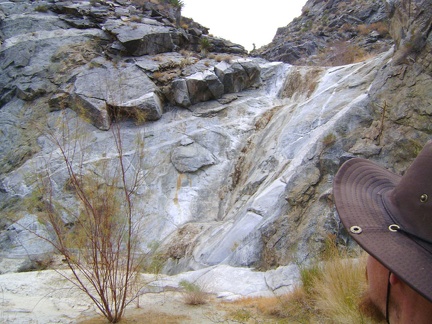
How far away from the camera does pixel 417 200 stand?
103cm

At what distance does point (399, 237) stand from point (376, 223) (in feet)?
0.35

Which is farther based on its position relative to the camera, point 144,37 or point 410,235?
point 144,37

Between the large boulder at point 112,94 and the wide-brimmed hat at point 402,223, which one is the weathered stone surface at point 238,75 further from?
the wide-brimmed hat at point 402,223

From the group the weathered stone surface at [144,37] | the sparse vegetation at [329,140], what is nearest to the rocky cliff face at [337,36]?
the weathered stone surface at [144,37]

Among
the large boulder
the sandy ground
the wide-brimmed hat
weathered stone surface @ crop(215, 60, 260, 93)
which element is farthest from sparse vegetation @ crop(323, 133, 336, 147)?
weathered stone surface @ crop(215, 60, 260, 93)

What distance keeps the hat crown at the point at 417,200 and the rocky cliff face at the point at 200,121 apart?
4735 millimetres

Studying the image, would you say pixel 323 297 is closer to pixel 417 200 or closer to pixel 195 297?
pixel 195 297

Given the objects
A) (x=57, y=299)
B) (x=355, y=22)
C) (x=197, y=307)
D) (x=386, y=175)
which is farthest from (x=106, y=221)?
(x=355, y=22)

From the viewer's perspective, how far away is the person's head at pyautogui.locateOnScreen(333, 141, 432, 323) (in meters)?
0.96

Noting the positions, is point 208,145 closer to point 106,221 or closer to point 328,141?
point 328,141

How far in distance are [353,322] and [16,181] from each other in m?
14.7

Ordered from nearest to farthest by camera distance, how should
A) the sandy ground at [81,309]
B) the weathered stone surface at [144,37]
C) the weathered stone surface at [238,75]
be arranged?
the sandy ground at [81,309]
the weathered stone surface at [238,75]
the weathered stone surface at [144,37]

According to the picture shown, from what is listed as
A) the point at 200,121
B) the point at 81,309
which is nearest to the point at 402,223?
the point at 81,309

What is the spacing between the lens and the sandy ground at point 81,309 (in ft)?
15.5
